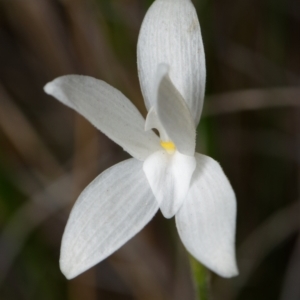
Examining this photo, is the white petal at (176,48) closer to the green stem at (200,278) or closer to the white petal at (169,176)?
the white petal at (169,176)

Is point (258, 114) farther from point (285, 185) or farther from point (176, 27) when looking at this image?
point (176, 27)

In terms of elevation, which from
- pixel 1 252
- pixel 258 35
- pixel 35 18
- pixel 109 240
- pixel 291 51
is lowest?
pixel 1 252

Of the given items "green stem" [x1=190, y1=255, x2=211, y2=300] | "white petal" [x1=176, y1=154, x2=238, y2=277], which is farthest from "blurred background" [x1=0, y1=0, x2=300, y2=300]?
"white petal" [x1=176, y1=154, x2=238, y2=277]

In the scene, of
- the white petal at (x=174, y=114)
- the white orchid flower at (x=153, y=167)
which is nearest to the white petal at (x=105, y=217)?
the white orchid flower at (x=153, y=167)

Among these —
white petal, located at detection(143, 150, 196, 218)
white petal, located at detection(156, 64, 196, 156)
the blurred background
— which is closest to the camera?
white petal, located at detection(156, 64, 196, 156)

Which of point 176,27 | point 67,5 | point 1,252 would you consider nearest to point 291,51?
point 67,5

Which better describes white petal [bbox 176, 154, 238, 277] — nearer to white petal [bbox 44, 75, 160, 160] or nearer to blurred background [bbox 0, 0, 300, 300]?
white petal [bbox 44, 75, 160, 160]

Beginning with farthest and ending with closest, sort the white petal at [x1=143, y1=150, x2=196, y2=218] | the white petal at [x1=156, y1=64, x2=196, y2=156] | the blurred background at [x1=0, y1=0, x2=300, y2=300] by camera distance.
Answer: the blurred background at [x1=0, y1=0, x2=300, y2=300] → the white petal at [x1=143, y1=150, x2=196, y2=218] → the white petal at [x1=156, y1=64, x2=196, y2=156]
